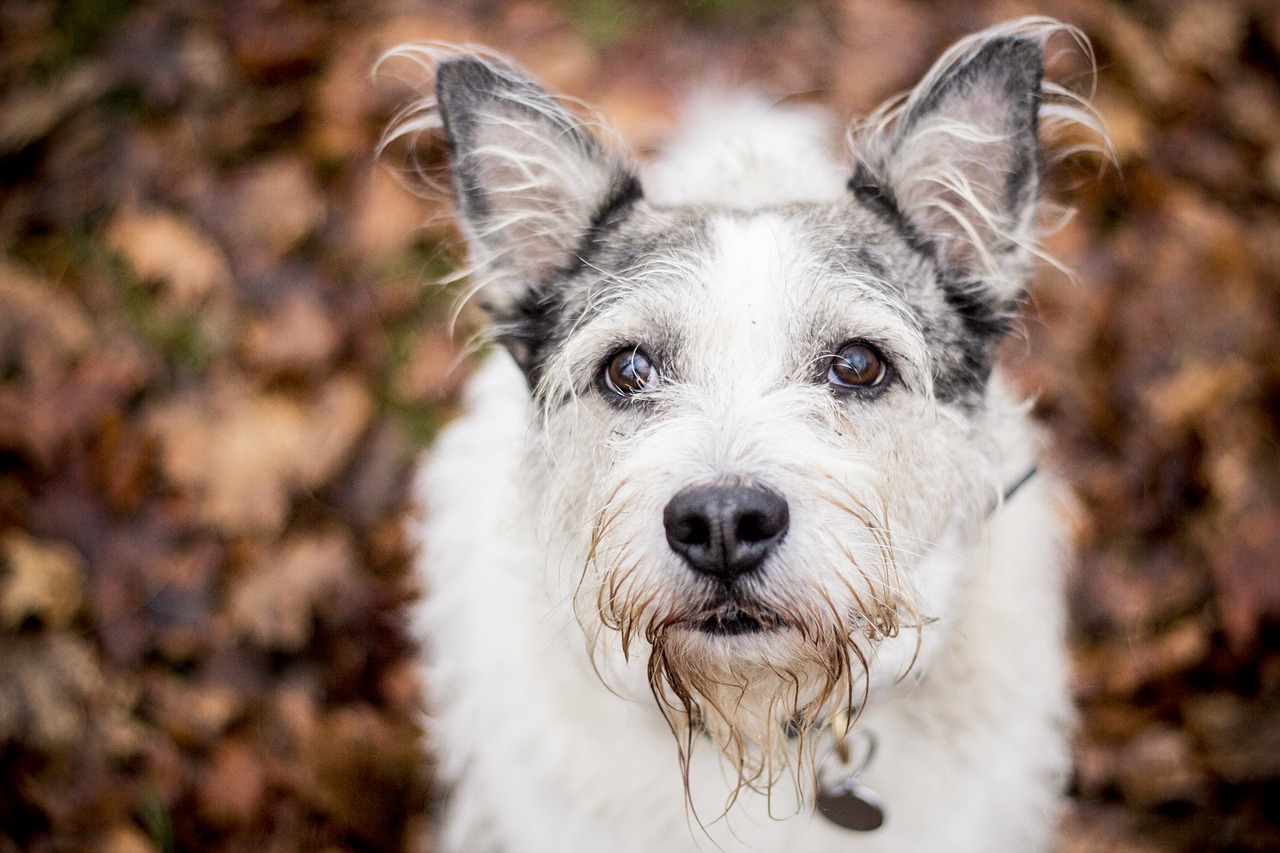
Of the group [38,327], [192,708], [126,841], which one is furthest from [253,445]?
[126,841]

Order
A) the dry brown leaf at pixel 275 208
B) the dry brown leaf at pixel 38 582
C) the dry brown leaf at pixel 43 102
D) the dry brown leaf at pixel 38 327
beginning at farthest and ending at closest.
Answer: the dry brown leaf at pixel 43 102
the dry brown leaf at pixel 275 208
the dry brown leaf at pixel 38 327
the dry brown leaf at pixel 38 582

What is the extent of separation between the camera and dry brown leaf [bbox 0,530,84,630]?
3777mm

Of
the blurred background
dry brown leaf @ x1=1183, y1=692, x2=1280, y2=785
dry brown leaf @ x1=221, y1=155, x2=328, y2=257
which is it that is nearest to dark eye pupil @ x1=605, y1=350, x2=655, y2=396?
the blurred background

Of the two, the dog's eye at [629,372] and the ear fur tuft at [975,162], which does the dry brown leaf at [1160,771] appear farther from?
the dog's eye at [629,372]

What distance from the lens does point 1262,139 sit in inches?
185

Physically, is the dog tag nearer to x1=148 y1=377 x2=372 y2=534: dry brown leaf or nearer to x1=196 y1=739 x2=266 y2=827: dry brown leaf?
x1=196 y1=739 x2=266 y2=827: dry brown leaf

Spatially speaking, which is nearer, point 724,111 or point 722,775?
point 722,775

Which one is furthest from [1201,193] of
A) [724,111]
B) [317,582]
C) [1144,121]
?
[317,582]

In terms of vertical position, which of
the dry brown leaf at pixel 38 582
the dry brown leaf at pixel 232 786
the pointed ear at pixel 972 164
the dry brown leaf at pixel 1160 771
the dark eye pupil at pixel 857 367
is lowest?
the dry brown leaf at pixel 232 786

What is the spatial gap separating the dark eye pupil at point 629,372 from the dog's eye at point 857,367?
1.47 ft

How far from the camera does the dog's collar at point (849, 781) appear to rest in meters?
2.51

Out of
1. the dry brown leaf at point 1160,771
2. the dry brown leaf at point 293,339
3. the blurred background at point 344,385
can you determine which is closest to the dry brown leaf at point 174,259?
the blurred background at point 344,385

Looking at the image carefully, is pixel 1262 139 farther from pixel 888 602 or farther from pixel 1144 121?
pixel 888 602

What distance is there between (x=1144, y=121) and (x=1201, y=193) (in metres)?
0.44
